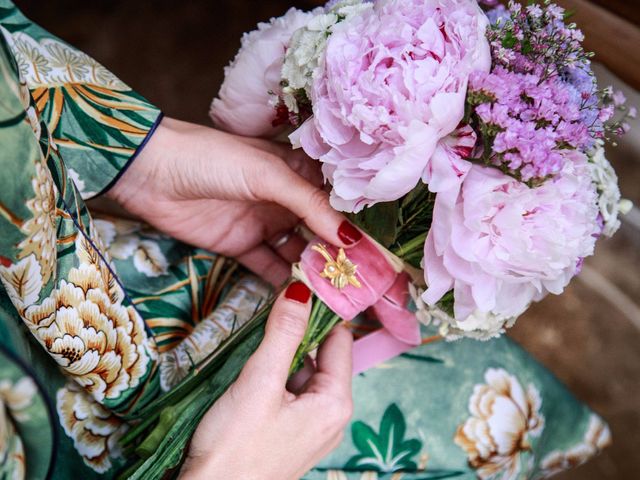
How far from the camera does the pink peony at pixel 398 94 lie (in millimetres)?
495

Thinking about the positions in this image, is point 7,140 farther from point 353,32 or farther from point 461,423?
point 461,423

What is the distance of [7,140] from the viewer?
397 millimetres

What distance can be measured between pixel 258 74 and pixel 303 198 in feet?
0.46

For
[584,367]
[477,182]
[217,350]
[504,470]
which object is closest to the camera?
[477,182]

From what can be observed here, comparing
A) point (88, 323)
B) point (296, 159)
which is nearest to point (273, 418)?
point (88, 323)

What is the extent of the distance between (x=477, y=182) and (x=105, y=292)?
0.34 metres

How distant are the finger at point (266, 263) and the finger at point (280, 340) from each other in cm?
18

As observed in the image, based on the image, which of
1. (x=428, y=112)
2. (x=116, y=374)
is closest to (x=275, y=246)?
(x=116, y=374)

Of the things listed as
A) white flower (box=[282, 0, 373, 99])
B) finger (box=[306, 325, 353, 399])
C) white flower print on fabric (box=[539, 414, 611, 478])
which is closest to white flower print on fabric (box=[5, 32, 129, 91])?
white flower (box=[282, 0, 373, 99])

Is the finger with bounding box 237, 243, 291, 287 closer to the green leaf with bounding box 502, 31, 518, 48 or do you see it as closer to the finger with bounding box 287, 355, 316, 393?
the finger with bounding box 287, 355, 316, 393

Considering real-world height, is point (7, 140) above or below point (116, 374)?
above

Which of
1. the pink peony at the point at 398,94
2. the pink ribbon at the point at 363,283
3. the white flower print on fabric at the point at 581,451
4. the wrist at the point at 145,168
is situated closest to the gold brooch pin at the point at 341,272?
the pink ribbon at the point at 363,283

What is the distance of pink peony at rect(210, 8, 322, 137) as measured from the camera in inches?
25.8

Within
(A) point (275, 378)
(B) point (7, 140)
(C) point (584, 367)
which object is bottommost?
(C) point (584, 367)
